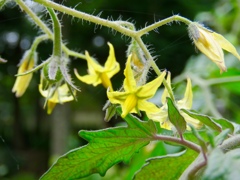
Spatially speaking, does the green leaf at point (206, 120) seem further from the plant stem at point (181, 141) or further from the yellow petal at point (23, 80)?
the yellow petal at point (23, 80)

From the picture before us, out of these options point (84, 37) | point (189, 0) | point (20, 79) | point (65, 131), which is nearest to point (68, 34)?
point (84, 37)

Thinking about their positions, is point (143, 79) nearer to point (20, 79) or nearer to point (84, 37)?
point (20, 79)

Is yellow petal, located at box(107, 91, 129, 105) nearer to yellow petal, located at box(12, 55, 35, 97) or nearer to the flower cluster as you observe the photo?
the flower cluster

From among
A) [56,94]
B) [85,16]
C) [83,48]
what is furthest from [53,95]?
[83,48]

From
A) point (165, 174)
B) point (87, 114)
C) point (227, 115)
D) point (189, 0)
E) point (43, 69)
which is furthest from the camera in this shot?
point (87, 114)

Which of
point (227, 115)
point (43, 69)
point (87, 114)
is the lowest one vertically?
point (87, 114)

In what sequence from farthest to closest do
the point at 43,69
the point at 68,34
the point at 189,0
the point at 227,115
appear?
the point at 68,34 → the point at 189,0 → the point at 227,115 → the point at 43,69

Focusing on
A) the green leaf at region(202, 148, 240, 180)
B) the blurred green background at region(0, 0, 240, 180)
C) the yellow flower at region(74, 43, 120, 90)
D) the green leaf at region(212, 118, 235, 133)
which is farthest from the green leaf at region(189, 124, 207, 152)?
the blurred green background at region(0, 0, 240, 180)
